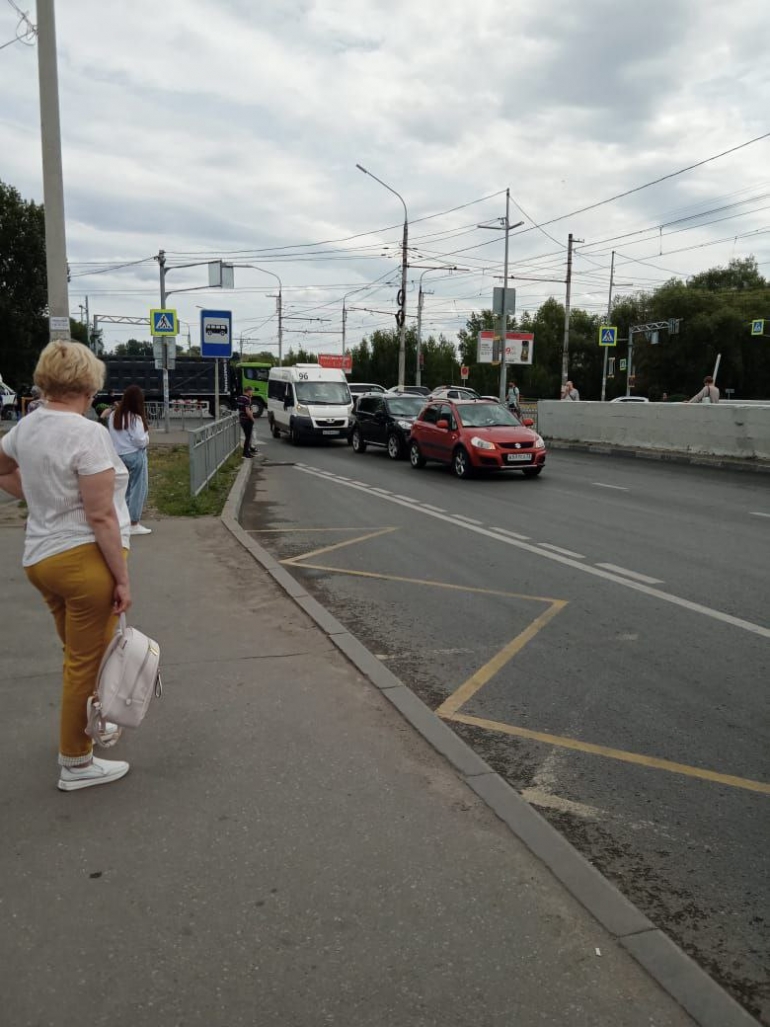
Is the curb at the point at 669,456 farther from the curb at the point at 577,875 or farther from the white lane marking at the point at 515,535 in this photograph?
the curb at the point at 577,875

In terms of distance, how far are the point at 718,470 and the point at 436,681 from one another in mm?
16345

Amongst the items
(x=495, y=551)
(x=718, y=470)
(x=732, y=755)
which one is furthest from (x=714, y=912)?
(x=718, y=470)

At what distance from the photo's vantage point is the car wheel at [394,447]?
2315 cm

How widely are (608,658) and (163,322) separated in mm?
21815

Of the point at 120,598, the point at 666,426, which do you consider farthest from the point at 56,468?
the point at 666,426

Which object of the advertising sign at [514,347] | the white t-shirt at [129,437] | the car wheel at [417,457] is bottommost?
the car wheel at [417,457]

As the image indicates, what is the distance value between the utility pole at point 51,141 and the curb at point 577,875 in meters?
8.14

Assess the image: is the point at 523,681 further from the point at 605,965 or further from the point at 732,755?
the point at 605,965

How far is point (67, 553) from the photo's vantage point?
3.37m

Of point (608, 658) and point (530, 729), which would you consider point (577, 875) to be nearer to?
point (530, 729)

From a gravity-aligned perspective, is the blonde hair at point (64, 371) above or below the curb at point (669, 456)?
above

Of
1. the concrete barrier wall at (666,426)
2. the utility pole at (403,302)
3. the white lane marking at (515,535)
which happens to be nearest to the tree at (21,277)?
the utility pole at (403,302)

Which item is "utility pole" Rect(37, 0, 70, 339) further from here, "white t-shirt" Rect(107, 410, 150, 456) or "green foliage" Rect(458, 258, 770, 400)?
"green foliage" Rect(458, 258, 770, 400)

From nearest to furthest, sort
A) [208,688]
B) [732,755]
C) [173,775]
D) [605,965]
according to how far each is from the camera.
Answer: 1. [605,965]
2. [173,775]
3. [732,755]
4. [208,688]
